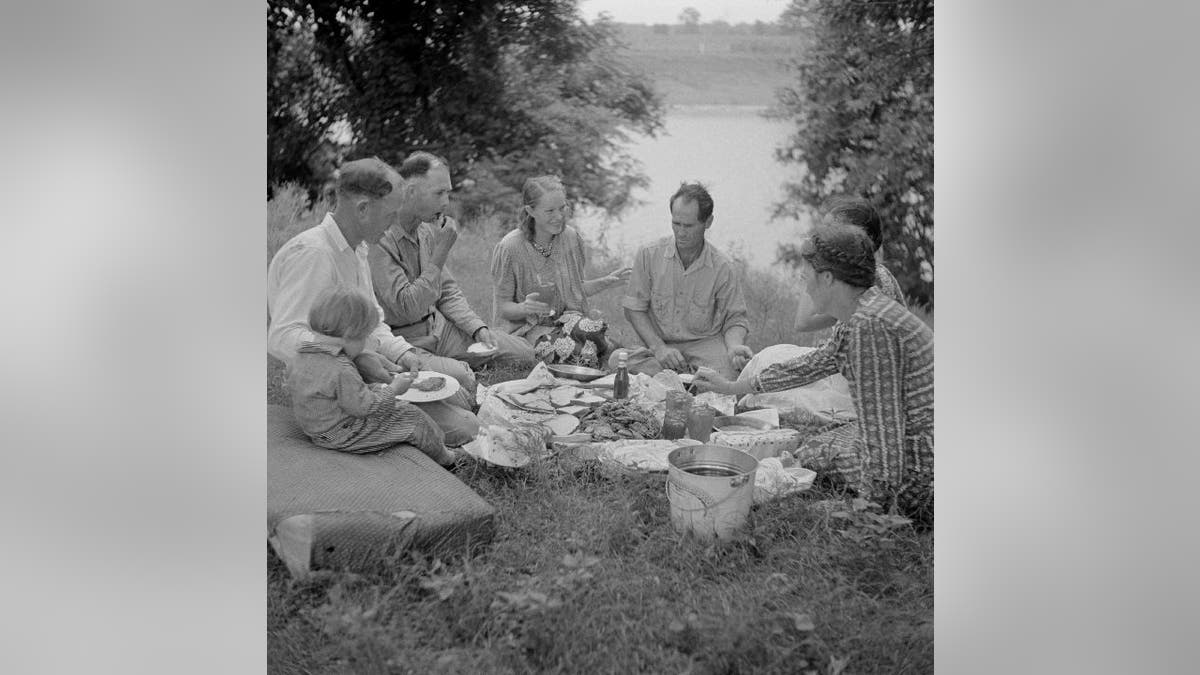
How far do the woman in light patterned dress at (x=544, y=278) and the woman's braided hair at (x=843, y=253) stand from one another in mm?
925

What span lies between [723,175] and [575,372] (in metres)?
1.21

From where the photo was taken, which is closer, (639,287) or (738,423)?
(738,423)

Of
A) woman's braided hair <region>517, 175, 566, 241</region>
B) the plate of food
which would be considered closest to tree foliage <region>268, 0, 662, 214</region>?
woman's braided hair <region>517, 175, 566, 241</region>

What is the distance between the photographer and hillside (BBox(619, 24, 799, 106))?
18.9 feet

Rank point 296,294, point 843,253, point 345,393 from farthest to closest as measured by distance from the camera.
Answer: point 843,253 → point 296,294 → point 345,393

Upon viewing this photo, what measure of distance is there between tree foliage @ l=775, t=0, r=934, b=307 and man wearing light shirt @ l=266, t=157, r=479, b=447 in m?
1.93

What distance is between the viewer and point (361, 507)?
5172mm

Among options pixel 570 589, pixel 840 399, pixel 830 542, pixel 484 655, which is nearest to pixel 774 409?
pixel 840 399

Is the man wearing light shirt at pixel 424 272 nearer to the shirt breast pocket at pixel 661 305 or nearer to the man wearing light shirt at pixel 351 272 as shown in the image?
the man wearing light shirt at pixel 351 272

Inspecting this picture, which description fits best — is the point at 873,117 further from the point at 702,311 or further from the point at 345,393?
the point at 345,393

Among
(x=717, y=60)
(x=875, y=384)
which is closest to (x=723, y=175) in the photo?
(x=717, y=60)

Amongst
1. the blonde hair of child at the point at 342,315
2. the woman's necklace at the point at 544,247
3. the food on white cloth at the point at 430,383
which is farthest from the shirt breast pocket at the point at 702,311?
the blonde hair of child at the point at 342,315

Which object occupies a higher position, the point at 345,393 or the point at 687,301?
the point at 687,301

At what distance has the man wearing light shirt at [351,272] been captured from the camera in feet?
18.1
